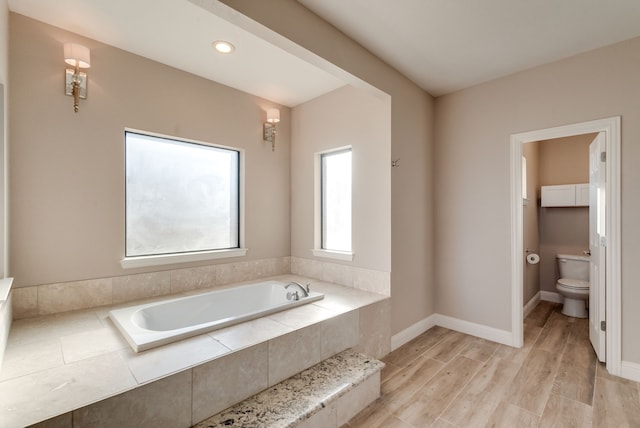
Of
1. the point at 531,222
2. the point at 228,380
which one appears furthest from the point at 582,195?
the point at 228,380

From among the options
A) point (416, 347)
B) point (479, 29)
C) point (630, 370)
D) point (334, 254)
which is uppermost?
point (479, 29)

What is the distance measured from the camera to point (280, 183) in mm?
3715

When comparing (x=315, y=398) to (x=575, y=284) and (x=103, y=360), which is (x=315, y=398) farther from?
(x=575, y=284)

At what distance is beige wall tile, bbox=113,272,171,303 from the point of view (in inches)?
98.4

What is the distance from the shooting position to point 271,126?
11.6 feet

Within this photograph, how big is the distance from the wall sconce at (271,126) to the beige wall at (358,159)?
314 mm

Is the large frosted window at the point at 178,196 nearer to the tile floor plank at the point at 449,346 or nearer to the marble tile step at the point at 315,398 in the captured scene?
the marble tile step at the point at 315,398

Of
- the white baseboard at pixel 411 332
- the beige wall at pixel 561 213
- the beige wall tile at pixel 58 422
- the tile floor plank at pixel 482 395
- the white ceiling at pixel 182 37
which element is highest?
the white ceiling at pixel 182 37

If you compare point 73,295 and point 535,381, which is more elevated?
point 73,295

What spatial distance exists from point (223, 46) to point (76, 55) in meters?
1.04

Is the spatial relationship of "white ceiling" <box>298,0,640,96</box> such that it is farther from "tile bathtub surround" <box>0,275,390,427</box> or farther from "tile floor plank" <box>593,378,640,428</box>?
"tile floor plank" <box>593,378,640,428</box>

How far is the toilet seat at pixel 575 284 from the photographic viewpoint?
3.50 m

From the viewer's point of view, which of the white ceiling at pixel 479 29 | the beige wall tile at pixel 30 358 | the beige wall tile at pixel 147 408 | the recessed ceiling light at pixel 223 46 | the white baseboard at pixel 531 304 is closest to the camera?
the beige wall tile at pixel 147 408

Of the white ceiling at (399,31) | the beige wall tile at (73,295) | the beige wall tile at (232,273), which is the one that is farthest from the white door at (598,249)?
the beige wall tile at (73,295)
